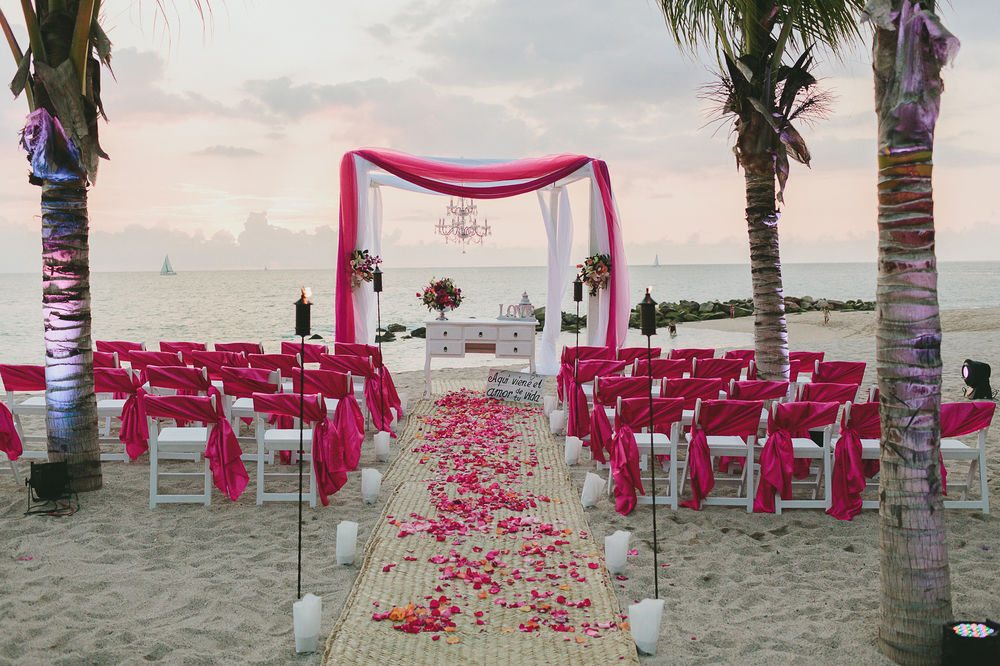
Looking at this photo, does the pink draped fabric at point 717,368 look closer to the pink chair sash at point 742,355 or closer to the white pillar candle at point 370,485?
the pink chair sash at point 742,355

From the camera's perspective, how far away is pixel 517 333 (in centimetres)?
1162

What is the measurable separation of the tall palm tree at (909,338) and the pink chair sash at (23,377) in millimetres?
6540

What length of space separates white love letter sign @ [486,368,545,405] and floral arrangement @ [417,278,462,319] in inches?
63.2

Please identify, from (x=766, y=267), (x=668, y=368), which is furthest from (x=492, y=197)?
(x=766, y=267)

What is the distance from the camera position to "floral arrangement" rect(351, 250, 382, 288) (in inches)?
440

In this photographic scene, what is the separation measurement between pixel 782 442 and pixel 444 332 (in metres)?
6.40

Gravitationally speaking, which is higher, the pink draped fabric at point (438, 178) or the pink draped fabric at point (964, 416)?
the pink draped fabric at point (438, 178)

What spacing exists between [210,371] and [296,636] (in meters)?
5.60

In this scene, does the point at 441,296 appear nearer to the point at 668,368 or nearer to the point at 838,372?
the point at 668,368

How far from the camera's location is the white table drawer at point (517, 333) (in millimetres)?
11570

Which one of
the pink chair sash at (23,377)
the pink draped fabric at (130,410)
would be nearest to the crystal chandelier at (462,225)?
the pink draped fabric at (130,410)

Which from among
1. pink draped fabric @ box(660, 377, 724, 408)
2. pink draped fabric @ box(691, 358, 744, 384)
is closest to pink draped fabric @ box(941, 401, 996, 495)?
pink draped fabric @ box(660, 377, 724, 408)

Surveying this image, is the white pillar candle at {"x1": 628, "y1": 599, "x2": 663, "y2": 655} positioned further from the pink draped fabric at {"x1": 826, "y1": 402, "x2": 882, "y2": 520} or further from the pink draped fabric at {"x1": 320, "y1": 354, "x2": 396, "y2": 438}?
the pink draped fabric at {"x1": 320, "y1": 354, "x2": 396, "y2": 438}

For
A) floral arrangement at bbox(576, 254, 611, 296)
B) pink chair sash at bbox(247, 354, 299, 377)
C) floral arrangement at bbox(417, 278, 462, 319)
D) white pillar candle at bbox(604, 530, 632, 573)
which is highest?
floral arrangement at bbox(576, 254, 611, 296)
